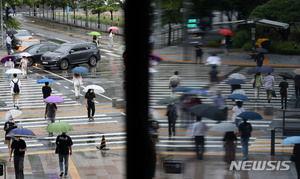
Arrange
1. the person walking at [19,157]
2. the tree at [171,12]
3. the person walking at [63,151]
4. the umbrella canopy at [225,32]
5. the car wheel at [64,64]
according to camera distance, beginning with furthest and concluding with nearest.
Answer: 1. the car wheel at [64,64]
2. the person walking at [63,151]
3. the person walking at [19,157]
4. the tree at [171,12]
5. the umbrella canopy at [225,32]

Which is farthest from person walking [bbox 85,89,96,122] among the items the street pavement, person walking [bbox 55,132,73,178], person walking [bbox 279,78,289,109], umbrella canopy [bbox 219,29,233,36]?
person walking [bbox 279,78,289,109]

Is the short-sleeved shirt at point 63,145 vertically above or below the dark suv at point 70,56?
below

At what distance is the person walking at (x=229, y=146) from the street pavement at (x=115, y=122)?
0.03 m

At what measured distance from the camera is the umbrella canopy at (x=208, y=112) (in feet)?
8.08

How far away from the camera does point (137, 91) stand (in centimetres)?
289

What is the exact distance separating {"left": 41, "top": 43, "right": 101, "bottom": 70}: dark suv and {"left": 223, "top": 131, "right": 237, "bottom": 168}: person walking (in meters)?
30.3

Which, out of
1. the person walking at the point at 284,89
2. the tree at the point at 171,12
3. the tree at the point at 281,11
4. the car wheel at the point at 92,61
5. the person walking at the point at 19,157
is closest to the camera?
the tree at the point at 281,11

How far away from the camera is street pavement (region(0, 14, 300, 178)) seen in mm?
2404

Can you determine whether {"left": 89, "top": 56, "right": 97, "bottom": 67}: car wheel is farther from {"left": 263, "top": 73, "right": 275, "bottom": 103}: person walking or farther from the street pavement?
{"left": 263, "top": 73, "right": 275, "bottom": 103}: person walking

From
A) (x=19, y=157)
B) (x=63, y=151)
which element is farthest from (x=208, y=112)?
(x=63, y=151)

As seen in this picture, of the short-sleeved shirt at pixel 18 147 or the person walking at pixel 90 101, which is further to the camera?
the person walking at pixel 90 101

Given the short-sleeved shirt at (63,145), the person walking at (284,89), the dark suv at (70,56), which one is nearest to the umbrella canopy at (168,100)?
the person walking at (284,89)

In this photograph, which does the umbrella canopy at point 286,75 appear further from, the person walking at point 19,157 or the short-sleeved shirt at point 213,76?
the person walking at point 19,157

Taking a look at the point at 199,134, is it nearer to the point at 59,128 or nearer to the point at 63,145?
the point at 63,145
